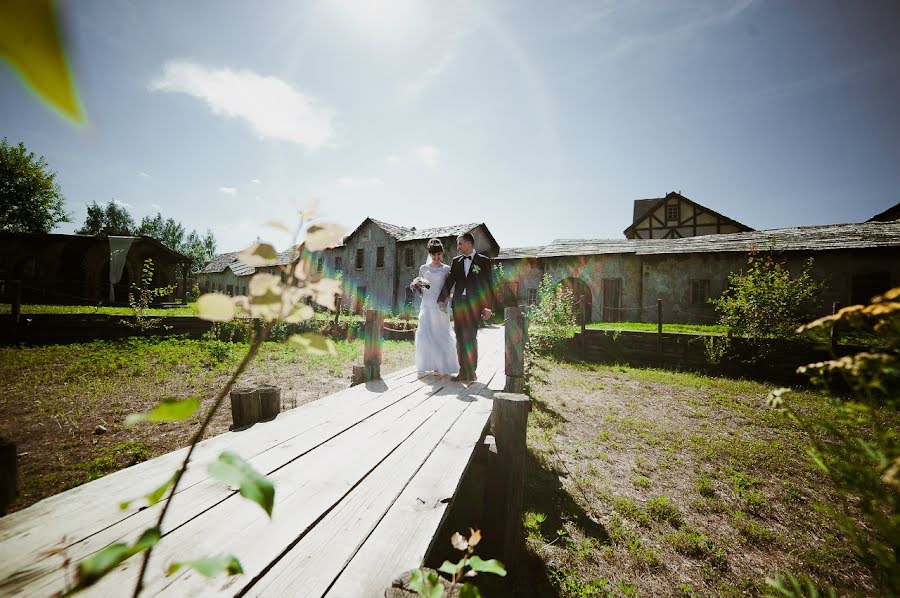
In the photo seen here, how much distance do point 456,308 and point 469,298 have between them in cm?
22

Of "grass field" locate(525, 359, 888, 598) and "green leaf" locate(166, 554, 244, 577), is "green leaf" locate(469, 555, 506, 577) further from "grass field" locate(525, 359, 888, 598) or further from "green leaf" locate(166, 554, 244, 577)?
"grass field" locate(525, 359, 888, 598)

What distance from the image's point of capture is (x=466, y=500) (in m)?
3.12

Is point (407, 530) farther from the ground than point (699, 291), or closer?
closer

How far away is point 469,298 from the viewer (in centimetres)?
489

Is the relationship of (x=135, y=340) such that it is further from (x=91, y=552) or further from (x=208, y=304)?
(x=208, y=304)

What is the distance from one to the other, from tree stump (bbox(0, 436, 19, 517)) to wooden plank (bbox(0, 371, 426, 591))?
15cm

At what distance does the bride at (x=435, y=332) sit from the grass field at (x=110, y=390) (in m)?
2.15

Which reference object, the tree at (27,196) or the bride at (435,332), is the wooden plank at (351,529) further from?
the tree at (27,196)

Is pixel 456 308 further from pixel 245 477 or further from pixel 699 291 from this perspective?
pixel 699 291

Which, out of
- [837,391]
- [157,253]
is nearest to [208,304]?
[837,391]

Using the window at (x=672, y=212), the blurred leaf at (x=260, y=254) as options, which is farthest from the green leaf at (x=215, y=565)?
the window at (x=672, y=212)

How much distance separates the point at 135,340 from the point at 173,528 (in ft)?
34.5

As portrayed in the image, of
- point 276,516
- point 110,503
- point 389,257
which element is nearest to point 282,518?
point 276,516

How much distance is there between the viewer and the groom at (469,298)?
4.82 m
